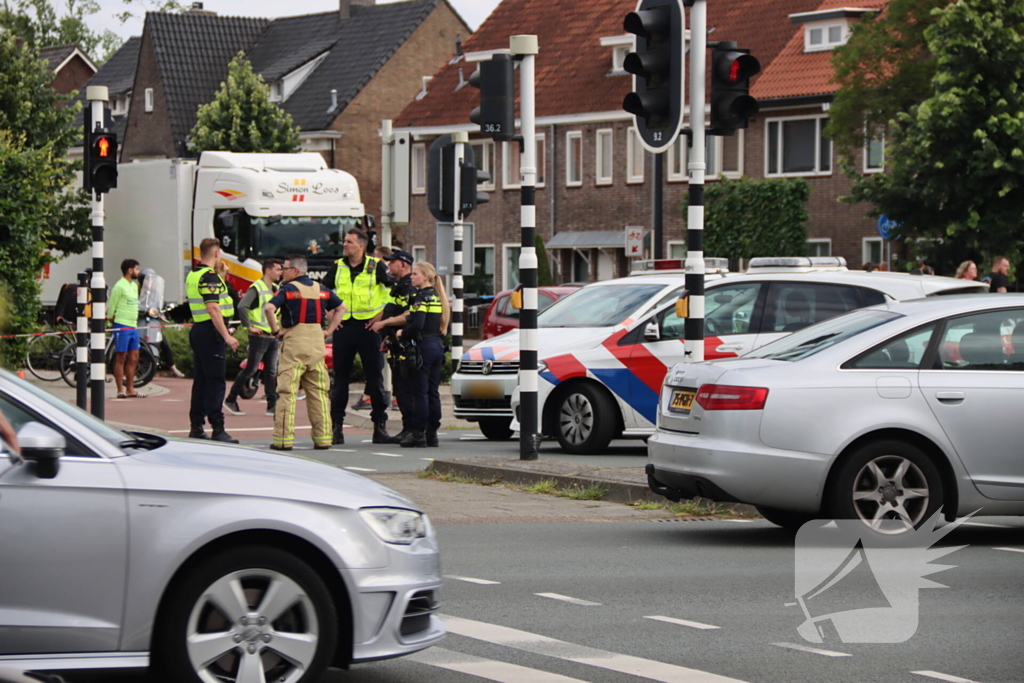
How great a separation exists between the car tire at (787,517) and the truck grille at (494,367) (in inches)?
241

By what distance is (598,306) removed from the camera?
15.9 metres

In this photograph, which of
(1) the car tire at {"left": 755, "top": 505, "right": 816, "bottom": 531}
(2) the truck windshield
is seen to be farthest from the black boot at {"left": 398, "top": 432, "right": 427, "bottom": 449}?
(2) the truck windshield

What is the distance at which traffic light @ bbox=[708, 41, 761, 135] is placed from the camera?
12211 millimetres

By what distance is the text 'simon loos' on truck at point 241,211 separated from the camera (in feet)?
101

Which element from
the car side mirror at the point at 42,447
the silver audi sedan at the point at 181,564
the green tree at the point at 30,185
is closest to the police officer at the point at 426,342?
the green tree at the point at 30,185

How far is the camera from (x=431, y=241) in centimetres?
5550

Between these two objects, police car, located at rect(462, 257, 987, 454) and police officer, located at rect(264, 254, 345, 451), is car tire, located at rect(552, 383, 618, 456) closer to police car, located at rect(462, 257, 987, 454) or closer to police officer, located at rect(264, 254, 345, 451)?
police car, located at rect(462, 257, 987, 454)

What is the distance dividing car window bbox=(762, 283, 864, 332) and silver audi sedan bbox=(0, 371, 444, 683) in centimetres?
926

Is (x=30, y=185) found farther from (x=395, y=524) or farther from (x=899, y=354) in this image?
(x=395, y=524)

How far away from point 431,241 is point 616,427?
40.9 meters

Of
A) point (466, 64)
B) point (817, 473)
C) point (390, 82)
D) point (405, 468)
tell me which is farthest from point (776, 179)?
point (817, 473)

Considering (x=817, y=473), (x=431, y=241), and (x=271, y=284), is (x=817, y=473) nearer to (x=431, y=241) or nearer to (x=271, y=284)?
(x=271, y=284)

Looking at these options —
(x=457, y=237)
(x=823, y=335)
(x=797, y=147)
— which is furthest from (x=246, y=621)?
(x=797, y=147)

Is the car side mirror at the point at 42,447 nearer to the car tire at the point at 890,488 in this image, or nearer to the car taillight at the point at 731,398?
the car taillight at the point at 731,398
